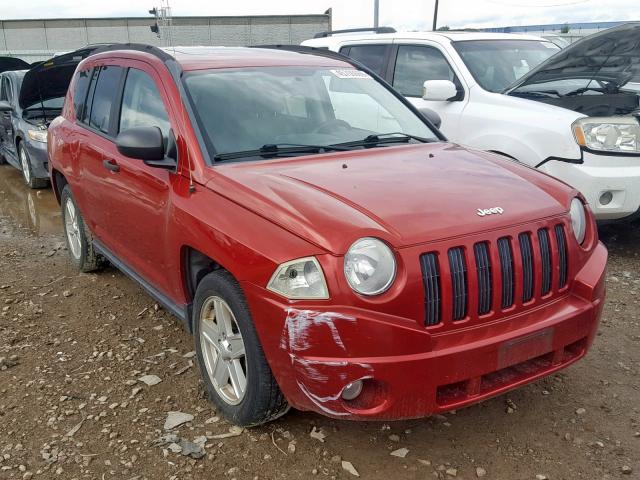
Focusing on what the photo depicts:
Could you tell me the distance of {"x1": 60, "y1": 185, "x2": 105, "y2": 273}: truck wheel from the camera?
16.5 feet

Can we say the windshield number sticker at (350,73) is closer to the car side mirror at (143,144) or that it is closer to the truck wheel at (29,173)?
the car side mirror at (143,144)

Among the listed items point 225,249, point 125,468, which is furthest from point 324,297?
point 125,468

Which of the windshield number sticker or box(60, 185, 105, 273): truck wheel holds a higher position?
the windshield number sticker

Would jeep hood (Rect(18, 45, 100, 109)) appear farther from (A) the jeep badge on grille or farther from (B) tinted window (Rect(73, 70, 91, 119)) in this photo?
(A) the jeep badge on grille

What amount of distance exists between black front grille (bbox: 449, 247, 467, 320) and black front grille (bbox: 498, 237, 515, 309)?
0.19 m

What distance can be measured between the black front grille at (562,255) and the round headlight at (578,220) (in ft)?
0.55

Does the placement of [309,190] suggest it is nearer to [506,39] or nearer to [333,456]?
[333,456]

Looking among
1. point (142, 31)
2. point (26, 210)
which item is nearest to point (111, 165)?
point (26, 210)

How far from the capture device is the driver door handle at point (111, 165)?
3869 mm

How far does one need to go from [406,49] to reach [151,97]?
12.5 ft

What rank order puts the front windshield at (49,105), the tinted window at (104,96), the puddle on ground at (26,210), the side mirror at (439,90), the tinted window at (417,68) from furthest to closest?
the front windshield at (49,105) < the puddle on ground at (26,210) < the tinted window at (417,68) < the side mirror at (439,90) < the tinted window at (104,96)

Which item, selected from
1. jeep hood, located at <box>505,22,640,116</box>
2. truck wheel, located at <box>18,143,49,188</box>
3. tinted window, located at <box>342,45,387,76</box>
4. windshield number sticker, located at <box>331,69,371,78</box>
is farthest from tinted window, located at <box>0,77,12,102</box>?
jeep hood, located at <box>505,22,640,116</box>

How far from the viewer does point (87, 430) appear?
9.98 ft

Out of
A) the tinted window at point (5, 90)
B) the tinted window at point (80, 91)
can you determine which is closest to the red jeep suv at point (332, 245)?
the tinted window at point (80, 91)
